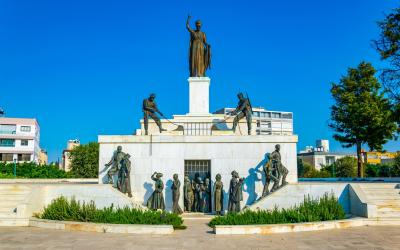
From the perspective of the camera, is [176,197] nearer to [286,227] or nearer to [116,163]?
[116,163]

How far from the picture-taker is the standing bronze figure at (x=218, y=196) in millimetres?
16156

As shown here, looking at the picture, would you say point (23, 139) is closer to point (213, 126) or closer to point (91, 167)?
point (91, 167)

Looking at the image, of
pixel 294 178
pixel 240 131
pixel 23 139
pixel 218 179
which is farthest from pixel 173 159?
pixel 23 139

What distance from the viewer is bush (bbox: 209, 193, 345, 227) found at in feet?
40.1

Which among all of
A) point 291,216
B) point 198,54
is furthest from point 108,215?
point 198,54

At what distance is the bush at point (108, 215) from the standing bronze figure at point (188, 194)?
11.8 feet

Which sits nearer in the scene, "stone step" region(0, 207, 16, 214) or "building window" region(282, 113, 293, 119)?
"stone step" region(0, 207, 16, 214)

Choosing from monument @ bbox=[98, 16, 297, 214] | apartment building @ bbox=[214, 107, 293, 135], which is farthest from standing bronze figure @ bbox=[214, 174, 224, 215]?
apartment building @ bbox=[214, 107, 293, 135]

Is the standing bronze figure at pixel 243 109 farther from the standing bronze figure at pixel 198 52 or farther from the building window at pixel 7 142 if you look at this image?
the building window at pixel 7 142

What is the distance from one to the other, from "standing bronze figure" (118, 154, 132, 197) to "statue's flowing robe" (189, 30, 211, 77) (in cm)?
758

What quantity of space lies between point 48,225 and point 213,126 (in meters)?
10.1

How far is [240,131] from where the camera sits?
20.4 m

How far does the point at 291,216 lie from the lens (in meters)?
12.6

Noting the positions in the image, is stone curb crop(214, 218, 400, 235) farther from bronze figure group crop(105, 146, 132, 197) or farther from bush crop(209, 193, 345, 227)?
bronze figure group crop(105, 146, 132, 197)
